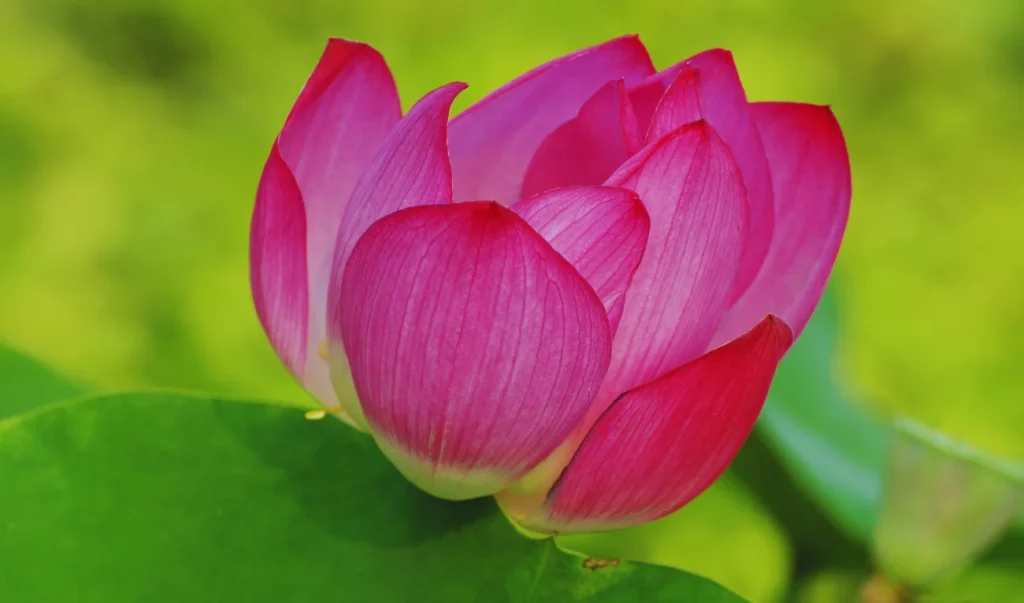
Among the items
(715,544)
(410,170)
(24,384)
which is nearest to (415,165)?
(410,170)

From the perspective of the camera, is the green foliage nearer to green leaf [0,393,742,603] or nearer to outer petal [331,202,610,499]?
green leaf [0,393,742,603]

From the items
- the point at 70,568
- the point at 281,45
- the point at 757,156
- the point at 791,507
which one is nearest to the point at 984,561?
the point at 791,507

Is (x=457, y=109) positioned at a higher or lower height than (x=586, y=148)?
lower

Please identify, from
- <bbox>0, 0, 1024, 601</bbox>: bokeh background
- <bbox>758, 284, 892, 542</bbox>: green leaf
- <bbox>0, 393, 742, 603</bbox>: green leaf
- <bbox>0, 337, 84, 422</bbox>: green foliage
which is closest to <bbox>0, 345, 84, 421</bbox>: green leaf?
<bbox>0, 337, 84, 422</bbox>: green foliage

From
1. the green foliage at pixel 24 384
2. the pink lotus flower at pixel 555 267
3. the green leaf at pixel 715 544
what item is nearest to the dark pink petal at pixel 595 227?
the pink lotus flower at pixel 555 267

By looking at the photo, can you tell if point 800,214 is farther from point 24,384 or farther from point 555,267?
point 24,384

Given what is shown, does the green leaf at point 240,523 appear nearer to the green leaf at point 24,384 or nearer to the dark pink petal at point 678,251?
the dark pink petal at point 678,251

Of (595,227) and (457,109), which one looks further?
(457,109)
